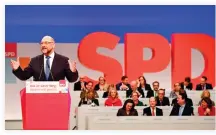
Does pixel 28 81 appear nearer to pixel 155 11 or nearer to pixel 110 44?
pixel 110 44

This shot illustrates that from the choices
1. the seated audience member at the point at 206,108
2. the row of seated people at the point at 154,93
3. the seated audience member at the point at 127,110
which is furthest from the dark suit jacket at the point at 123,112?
the seated audience member at the point at 206,108

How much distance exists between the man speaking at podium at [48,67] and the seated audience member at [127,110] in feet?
1.76

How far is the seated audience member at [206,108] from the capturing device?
3.88 m

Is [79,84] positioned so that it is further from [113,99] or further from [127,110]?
[127,110]

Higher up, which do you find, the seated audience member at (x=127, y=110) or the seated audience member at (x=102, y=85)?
the seated audience member at (x=102, y=85)

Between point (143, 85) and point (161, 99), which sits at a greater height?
point (143, 85)

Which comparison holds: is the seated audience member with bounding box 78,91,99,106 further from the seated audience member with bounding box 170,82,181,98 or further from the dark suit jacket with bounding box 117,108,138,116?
the seated audience member with bounding box 170,82,181,98

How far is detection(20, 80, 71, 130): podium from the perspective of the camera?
3.79 meters

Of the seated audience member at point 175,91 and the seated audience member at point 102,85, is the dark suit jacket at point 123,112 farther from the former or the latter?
the seated audience member at point 175,91

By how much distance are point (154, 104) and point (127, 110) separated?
268mm

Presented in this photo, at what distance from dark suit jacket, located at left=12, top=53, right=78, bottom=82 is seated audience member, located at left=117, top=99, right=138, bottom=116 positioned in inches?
22.0

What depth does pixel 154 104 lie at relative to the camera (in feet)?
12.7

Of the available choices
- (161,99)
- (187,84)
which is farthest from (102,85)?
(187,84)

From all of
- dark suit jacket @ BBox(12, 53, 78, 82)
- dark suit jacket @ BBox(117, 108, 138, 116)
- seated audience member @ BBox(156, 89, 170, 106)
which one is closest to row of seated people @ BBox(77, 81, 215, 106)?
seated audience member @ BBox(156, 89, 170, 106)
